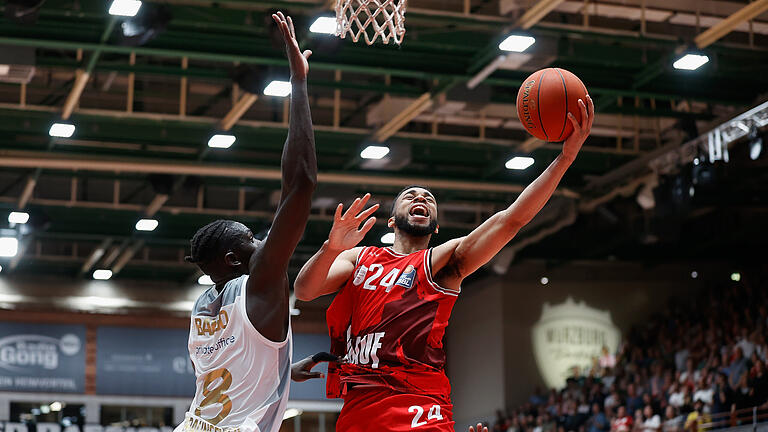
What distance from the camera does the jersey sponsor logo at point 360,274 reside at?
5264 mm

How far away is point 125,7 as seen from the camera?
40.7ft

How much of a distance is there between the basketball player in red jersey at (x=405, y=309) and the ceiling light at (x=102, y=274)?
68.0ft

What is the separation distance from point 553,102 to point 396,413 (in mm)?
1651

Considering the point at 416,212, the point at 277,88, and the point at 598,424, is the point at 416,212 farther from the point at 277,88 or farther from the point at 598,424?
the point at 598,424

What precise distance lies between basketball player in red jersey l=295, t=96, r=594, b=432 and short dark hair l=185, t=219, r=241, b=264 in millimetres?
1152

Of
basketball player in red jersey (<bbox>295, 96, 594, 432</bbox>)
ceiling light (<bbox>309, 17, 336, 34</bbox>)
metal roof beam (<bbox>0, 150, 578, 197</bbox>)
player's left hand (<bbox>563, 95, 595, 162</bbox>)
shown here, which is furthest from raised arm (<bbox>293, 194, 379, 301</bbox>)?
metal roof beam (<bbox>0, 150, 578, 197</bbox>)

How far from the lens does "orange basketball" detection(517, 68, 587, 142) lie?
17.2 ft

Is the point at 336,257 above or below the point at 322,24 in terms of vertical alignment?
below

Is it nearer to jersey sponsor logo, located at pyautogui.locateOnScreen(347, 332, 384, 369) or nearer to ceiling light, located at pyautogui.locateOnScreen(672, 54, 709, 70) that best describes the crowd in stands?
ceiling light, located at pyautogui.locateOnScreen(672, 54, 709, 70)

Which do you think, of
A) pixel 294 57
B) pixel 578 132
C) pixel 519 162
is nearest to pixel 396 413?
pixel 578 132

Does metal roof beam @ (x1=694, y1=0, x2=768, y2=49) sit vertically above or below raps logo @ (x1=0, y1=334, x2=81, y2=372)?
above

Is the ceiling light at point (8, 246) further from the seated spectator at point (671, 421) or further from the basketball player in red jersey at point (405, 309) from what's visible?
the basketball player in red jersey at point (405, 309)

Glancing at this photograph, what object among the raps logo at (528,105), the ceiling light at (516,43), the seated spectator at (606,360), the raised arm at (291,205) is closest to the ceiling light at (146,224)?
the ceiling light at (516,43)

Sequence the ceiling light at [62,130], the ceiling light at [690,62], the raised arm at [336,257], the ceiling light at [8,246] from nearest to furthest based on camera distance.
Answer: the raised arm at [336,257], the ceiling light at [690,62], the ceiling light at [62,130], the ceiling light at [8,246]
